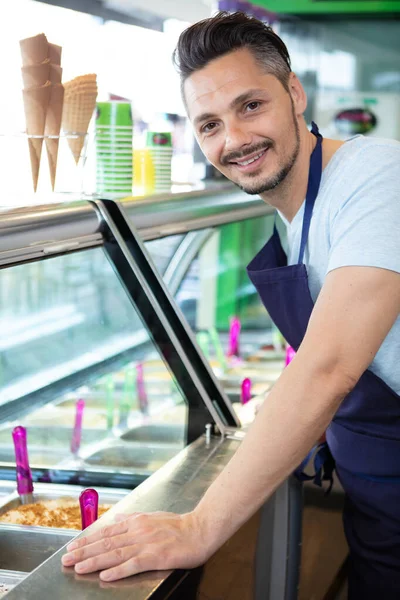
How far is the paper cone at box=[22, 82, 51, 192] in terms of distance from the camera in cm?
162

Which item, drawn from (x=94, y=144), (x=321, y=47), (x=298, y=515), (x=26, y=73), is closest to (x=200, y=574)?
(x=298, y=515)

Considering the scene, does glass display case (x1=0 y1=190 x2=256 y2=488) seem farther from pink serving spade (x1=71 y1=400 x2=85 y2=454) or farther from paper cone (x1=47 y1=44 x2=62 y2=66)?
paper cone (x1=47 y1=44 x2=62 y2=66)

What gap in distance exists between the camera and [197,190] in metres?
2.22

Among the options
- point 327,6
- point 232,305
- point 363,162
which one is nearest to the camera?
point 363,162

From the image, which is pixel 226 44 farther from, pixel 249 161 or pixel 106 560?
pixel 106 560

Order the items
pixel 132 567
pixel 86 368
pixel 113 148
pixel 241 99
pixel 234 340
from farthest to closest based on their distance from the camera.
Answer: pixel 234 340 < pixel 86 368 < pixel 113 148 < pixel 241 99 < pixel 132 567

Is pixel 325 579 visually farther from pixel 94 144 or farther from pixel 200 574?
pixel 94 144

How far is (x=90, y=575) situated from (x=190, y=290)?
2442mm

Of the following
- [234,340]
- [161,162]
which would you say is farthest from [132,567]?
[234,340]

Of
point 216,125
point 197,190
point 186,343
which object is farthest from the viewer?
point 197,190

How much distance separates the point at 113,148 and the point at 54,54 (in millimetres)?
415

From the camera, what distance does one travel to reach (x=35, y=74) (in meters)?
1.60

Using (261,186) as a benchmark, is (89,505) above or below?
below

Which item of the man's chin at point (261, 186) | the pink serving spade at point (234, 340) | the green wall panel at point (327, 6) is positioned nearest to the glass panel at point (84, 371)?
the man's chin at point (261, 186)
